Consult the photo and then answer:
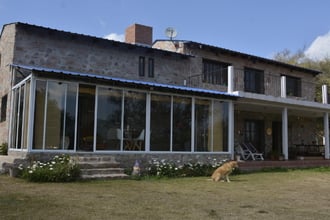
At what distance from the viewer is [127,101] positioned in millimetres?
12234

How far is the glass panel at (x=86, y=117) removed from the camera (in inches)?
441

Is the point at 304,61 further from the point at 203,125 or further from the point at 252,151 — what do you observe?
the point at 203,125

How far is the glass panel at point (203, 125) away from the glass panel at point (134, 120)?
7.43 ft

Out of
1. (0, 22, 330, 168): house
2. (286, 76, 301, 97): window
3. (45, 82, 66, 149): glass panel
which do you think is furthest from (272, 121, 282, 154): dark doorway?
(45, 82, 66, 149): glass panel

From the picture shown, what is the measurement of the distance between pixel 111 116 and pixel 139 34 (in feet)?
26.1

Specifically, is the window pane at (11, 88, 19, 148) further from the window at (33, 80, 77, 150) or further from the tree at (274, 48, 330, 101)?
the tree at (274, 48, 330, 101)

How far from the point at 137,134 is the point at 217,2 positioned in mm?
5352

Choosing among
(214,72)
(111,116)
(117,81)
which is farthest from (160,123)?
(214,72)

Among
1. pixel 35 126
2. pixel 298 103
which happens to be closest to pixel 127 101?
pixel 35 126

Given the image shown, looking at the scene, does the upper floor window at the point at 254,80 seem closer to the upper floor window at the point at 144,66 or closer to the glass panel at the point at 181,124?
the upper floor window at the point at 144,66

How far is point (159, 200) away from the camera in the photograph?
716 centimetres

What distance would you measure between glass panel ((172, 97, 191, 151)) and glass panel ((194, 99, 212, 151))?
37cm

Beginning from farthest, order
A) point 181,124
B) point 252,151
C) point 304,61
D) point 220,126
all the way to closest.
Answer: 1. point 304,61
2. point 252,151
3. point 220,126
4. point 181,124

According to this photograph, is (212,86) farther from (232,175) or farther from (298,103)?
(232,175)
